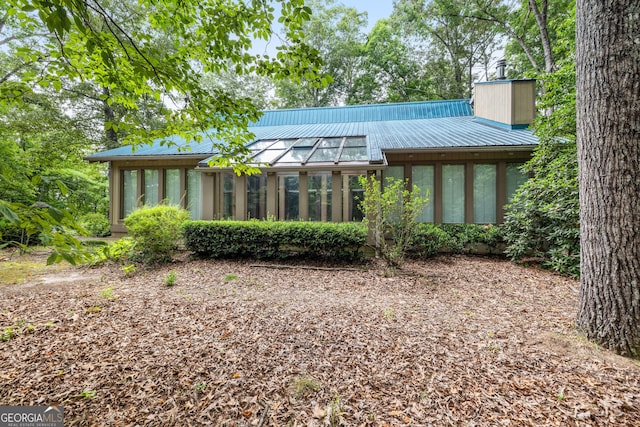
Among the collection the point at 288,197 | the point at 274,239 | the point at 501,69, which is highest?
the point at 501,69

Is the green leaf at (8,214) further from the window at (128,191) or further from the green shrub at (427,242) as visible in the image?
the window at (128,191)

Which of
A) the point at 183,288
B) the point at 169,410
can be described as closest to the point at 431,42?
the point at 183,288

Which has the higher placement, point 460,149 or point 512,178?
point 460,149

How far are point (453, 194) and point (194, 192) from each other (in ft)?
30.5

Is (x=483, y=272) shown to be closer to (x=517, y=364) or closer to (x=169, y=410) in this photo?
(x=517, y=364)

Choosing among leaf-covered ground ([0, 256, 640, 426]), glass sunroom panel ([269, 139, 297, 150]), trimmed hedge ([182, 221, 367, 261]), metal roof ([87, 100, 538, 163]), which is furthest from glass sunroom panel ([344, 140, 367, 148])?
leaf-covered ground ([0, 256, 640, 426])

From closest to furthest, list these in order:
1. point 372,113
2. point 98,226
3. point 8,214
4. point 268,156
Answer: point 8,214 → point 268,156 → point 98,226 → point 372,113

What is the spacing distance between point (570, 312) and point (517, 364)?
211 cm

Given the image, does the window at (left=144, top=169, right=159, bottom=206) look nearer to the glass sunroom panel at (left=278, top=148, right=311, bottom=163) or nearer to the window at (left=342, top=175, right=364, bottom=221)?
the glass sunroom panel at (left=278, top=148, right=311, bottom=163)

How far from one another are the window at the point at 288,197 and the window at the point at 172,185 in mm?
4054

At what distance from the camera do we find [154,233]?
6.36 metres

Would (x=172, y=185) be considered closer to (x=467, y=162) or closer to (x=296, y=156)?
(x=296, y=156)

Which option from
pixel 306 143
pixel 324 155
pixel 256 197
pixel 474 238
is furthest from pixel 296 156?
pixel 474 238

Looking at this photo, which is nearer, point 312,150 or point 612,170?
point 612,170
